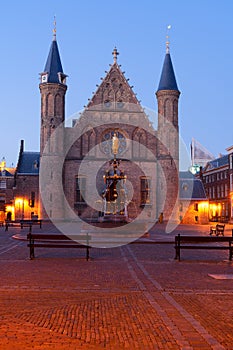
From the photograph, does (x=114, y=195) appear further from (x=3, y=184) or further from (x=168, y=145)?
(x=3, y=184)

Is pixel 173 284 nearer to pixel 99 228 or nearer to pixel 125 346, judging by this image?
pixel 125 346

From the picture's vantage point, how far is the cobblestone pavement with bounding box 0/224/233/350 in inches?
227

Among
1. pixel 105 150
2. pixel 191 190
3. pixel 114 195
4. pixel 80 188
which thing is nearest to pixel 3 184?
pixel 80 188

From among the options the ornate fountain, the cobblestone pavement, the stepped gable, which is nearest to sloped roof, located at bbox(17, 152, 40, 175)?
the stepped gable

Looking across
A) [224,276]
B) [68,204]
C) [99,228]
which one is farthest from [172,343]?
[68,204]

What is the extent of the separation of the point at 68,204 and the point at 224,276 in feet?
113

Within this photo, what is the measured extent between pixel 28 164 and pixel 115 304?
46.1 meters

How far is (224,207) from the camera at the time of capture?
6078 centimetres

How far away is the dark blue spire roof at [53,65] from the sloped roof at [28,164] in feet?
40.4

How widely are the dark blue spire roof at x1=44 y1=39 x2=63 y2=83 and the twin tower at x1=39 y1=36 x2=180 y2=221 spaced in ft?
0.26

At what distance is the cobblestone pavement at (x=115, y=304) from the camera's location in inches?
227

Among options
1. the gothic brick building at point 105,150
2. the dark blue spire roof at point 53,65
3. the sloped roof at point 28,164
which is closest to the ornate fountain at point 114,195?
the gothic brick building at point 105,150

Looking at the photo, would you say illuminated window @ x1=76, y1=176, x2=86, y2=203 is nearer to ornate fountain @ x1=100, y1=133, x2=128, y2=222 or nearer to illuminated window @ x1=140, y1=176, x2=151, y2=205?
illuminated window @ x1=140, y1=176, x2=151, y2=205

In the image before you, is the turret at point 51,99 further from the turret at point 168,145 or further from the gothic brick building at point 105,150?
the turret at point 168,145
